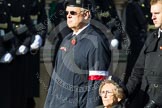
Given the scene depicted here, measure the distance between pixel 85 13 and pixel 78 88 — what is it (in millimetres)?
673

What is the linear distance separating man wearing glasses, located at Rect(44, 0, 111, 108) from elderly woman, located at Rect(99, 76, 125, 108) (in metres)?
0.11

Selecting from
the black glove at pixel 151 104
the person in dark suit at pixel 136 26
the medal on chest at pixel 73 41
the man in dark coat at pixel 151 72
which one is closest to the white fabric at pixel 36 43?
the person in dark suit at pixel 136 26

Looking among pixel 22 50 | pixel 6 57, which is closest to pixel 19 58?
pixel 22 50

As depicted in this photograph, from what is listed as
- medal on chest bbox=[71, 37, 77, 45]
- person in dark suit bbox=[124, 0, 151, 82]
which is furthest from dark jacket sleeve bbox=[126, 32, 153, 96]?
person in dark suit bbox=[124, 0, 151, 82]

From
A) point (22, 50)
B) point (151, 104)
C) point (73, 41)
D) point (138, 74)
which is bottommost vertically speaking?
point (22, 50)

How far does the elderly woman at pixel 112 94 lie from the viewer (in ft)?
17.9

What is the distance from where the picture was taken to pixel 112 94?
17.9ft

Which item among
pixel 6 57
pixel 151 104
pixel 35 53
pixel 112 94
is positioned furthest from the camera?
pixel 35 53

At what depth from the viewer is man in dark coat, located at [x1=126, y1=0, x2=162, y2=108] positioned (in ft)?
17.5

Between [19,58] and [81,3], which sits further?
[19,58]

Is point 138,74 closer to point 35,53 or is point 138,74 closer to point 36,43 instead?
point 36,43

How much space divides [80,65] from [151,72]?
2.13 ft

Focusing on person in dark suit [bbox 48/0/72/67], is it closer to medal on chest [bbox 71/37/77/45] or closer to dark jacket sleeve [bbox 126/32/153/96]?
medal on chest [bbox 71/37/77/45]

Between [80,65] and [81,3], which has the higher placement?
[81,3]
